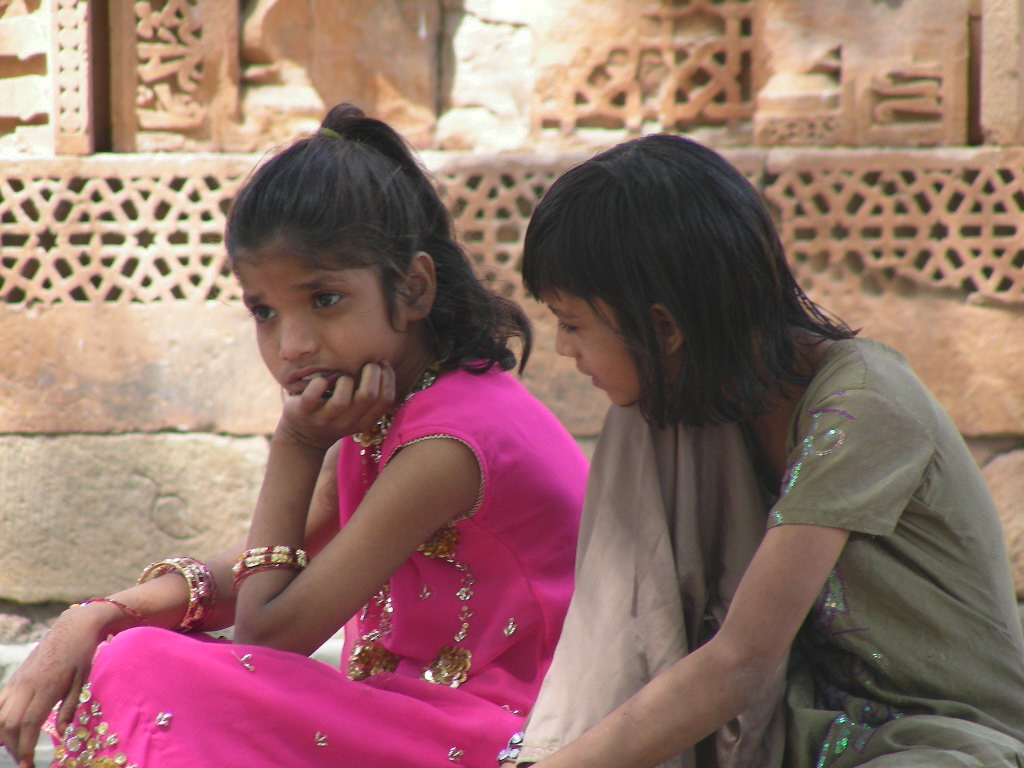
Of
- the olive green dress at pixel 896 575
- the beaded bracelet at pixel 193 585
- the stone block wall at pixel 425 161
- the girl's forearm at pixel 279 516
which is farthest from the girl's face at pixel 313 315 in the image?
the stone block wall at pixel 425 161

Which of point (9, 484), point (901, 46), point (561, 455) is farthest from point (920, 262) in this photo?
point (9, 484)

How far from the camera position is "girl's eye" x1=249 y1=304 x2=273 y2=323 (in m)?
1.77

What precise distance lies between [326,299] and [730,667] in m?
0.79

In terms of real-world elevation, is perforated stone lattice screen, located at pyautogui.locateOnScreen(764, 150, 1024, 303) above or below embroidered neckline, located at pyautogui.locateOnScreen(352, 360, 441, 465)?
above

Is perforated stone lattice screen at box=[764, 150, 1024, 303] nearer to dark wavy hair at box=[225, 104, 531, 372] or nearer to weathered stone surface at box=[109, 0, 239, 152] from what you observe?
dark wavy hair at box=[225, 104, 531, 372]

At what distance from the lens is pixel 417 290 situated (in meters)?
1.83

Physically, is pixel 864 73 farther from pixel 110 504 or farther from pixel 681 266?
pixel 110 504

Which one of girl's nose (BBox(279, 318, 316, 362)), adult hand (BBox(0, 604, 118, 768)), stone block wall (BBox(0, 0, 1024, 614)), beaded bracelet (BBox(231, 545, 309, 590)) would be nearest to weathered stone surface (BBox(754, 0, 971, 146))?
stone block wall (BBox(0, 0, 1024, 614))

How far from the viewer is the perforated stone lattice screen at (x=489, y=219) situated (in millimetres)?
2854

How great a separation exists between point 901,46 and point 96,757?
2.41 metres

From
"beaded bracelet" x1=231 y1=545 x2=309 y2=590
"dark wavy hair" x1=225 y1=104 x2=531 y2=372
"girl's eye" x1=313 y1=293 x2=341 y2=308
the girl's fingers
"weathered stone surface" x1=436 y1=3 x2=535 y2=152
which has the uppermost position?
"weathered stone surface" x1=436 y1=3 x2=535 y2=152

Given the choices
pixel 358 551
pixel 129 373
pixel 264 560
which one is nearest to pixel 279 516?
pixel 264 560

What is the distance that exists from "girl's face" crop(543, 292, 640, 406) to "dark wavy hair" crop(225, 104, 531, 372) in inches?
12.2

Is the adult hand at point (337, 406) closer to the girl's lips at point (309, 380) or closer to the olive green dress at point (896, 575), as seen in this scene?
the girl's lips at point (309, 380)
